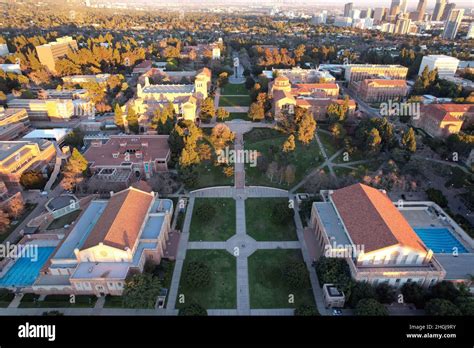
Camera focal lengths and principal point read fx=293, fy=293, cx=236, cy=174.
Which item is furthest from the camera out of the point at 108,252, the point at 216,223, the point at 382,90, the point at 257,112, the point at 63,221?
the point at 382,90

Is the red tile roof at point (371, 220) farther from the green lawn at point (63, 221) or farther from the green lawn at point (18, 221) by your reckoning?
the green lawn at point (18, 221)

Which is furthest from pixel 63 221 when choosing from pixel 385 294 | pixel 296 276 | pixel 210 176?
pixel 385 294

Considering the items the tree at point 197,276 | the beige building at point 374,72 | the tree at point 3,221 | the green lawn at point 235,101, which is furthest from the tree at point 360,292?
the beige building at point 374,72

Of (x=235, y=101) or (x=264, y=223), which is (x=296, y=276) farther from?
(x=235, y=101)

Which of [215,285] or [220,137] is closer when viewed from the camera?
[215,285]
